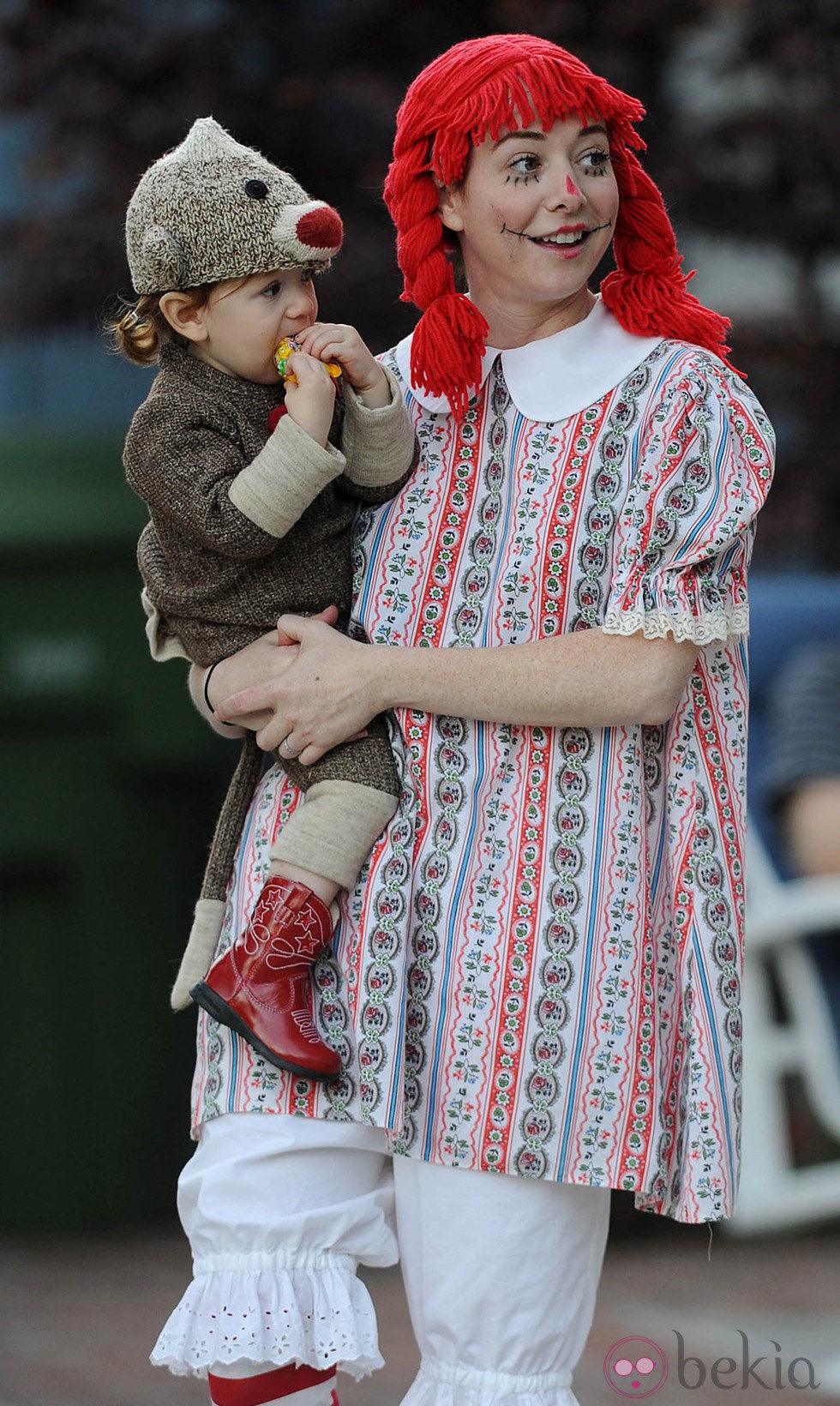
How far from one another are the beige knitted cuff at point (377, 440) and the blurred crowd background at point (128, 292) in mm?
1733

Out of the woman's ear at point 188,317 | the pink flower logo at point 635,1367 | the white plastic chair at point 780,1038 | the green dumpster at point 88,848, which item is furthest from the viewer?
the green dumpster at point 88,848

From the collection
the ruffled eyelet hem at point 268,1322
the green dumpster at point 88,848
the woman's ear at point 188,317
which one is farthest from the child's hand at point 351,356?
the green dumpster at point 88,848

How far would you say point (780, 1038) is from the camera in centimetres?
375

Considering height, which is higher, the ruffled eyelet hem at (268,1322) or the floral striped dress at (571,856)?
the floral striped dress at (571,856)

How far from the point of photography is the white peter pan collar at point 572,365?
2020 millimetres

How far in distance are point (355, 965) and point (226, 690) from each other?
1.13 ft

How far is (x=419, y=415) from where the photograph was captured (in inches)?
84.4

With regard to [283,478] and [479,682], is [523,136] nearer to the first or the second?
[283,478]

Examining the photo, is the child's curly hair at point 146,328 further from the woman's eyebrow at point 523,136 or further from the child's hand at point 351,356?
the woman's eyebrow at point 523,136

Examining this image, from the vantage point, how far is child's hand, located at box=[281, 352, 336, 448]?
6.35 ft

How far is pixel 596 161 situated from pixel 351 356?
1.14 feet

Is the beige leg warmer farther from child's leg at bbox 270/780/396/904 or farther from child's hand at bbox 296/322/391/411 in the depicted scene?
child's hand at bbox 296/322/391/411

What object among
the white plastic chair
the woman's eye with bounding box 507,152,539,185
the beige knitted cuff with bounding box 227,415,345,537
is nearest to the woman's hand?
the beige knitted cuff with bounding box 227,415,345,537

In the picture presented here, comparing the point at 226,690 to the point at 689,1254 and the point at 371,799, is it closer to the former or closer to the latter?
the point at 371,799
